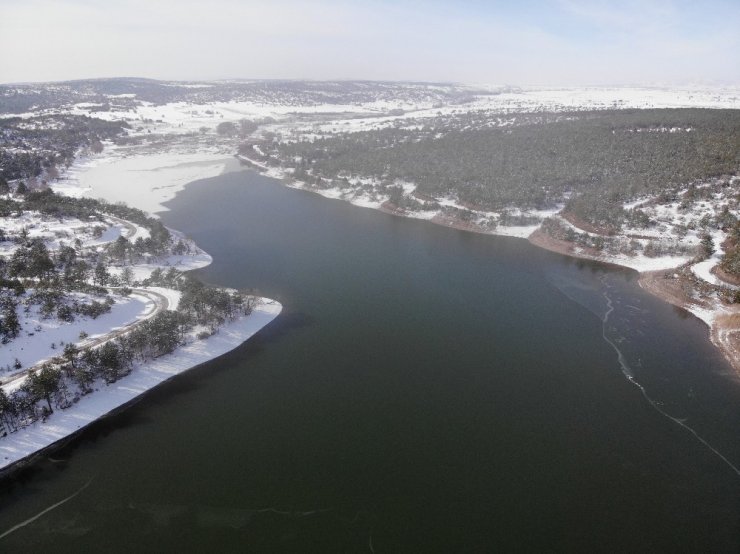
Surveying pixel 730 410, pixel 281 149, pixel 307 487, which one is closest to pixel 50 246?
pixel 307 487

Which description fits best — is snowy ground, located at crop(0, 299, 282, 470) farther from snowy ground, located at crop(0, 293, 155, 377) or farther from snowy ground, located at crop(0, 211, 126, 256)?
snowy ground, located at crop(0, 211, 126, 256)

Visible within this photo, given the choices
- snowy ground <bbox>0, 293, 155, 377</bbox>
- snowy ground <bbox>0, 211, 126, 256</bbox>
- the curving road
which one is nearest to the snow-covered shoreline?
the curving road

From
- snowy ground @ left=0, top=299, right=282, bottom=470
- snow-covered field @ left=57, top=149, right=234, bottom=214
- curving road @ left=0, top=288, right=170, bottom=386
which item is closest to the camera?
snowy ground @ left=0, top=299, right=282, bottom=470

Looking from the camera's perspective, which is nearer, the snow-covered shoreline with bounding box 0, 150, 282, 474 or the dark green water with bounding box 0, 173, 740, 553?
the dark green water with bounding box 0, 173, 740, 553

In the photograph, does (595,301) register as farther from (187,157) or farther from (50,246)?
(187,157)

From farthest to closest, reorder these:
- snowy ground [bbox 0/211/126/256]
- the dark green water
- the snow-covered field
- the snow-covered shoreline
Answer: the snow-covered field
snowy ground [bbox 0/211/126/256]
the snow-covered shoreline
the dark green water
